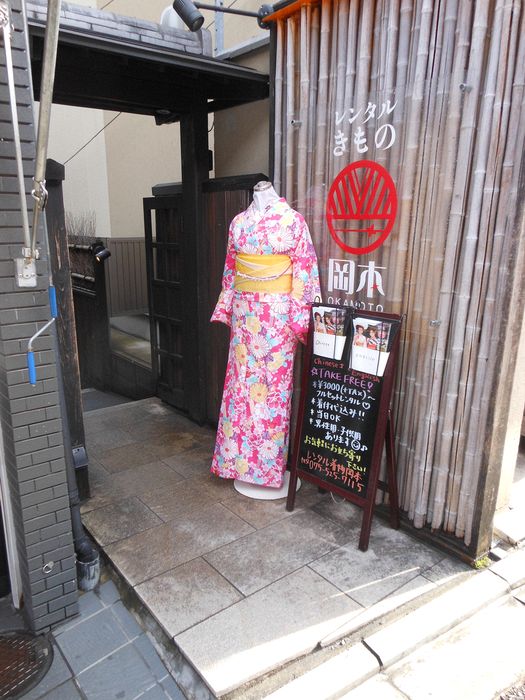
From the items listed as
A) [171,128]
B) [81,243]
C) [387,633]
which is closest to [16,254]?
[387,633]

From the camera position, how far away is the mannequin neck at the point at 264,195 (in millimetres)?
3732

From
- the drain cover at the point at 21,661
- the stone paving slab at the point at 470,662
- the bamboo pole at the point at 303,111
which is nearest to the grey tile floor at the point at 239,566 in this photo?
the drain cover at the point at 21,661

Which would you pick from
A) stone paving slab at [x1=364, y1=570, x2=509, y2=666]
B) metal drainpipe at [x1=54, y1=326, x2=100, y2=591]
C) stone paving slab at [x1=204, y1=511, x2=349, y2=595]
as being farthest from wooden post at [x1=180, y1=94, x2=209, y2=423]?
stone paving slab at [x1=364, y1=570, x2=509, y2=666]

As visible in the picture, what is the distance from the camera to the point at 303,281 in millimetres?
3668

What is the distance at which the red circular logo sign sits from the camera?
3.27 meters

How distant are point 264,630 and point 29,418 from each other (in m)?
1.64

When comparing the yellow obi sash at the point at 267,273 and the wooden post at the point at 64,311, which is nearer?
the wooden post at the point at 64,311

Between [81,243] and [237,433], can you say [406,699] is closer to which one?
[237,433]

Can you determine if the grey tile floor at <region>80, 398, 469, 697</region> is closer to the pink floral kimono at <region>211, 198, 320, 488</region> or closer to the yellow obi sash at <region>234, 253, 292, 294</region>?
the pink floral kimono at <region>211, 198, 320, 488</region>

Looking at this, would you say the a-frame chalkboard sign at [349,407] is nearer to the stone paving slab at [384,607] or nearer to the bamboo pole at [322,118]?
the stone paving slab at [384,607]

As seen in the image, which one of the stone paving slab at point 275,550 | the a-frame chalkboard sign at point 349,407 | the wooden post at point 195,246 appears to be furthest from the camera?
the wooden post at point 195,246

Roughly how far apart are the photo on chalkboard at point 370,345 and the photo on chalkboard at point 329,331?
97 millimetres

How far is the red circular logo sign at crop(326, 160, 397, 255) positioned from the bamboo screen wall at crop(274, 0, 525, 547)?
53 millimetres

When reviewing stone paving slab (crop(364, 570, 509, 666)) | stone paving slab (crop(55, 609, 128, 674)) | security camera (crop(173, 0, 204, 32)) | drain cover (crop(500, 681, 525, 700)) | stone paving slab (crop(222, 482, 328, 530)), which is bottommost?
stone paving slab (crop(55, 609, 128, 674))
